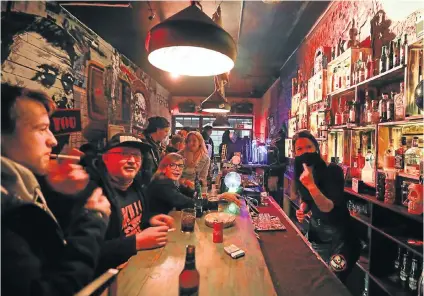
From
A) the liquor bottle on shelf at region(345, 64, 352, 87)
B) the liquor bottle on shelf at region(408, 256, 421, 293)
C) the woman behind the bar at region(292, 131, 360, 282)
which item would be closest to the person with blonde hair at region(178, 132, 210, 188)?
the woman behind the bar at region(292, 131, 360, 282)

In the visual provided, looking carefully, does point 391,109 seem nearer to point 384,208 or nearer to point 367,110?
point 367,110

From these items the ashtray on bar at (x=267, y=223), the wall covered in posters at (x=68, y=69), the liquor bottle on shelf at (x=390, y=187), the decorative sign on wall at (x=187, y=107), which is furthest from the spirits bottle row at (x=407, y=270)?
the decorative sign on wall at (x=187, y=107)

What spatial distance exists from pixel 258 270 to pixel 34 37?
280 cm

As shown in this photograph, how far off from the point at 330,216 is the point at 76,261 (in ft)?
6.67

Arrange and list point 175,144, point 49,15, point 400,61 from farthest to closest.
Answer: point 175,144 → point 49,15 → point 400,61

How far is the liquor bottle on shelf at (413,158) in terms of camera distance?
5.65ft

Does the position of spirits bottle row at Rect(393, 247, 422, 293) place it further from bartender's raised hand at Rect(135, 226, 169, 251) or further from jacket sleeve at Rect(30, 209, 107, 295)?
jacket sleeve at Rect(30, 209, 107, 295)

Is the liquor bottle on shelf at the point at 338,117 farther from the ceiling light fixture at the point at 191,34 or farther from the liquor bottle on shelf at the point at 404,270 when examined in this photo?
the ceiling light fixture at the point at 191,34

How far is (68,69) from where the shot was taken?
9.50ft

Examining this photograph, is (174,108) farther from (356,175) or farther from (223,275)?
(223,275)

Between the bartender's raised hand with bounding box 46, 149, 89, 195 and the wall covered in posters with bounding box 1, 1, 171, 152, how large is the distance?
0.08m

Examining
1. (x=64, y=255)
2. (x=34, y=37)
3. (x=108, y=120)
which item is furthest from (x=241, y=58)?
(x=64, y=255)

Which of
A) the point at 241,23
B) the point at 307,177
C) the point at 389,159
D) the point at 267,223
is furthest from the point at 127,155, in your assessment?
the point at 241,23

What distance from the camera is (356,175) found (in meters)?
2.55
